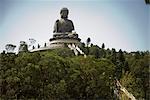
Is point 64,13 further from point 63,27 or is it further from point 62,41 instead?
point 62,41

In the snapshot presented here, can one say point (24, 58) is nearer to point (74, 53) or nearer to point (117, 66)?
point (117, 66)

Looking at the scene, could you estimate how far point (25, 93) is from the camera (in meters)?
4.22

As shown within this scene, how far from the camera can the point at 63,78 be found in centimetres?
436

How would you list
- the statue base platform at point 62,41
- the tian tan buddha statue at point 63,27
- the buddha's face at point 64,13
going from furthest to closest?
the tian tan buddha statue at point 63,27 < the buddha's face at point 64,13 < the statue base platform at point 62,41

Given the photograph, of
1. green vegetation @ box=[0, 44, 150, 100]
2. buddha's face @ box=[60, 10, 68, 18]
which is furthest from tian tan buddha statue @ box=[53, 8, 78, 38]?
green vegetation @ box=[0, 44, 150, 100]

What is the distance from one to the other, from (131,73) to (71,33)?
2.80 meters

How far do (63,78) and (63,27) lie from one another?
3451 mm

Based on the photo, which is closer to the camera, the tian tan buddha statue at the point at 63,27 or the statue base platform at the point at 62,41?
the statue base platform at the point at 62,41

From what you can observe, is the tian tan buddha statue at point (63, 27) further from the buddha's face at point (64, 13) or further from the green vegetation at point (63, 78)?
the green vegetation at point (63, 78)

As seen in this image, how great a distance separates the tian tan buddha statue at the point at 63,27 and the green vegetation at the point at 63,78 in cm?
278

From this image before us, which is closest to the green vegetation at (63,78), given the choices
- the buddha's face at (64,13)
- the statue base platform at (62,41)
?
the statue base platform at (62,41)

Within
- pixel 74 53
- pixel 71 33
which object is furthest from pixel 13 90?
pixel 71 33

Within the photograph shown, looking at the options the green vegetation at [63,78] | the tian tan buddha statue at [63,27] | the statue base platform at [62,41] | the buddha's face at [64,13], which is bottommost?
the green vegetation at [63,78]

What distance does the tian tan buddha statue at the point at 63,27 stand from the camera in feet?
24.8
